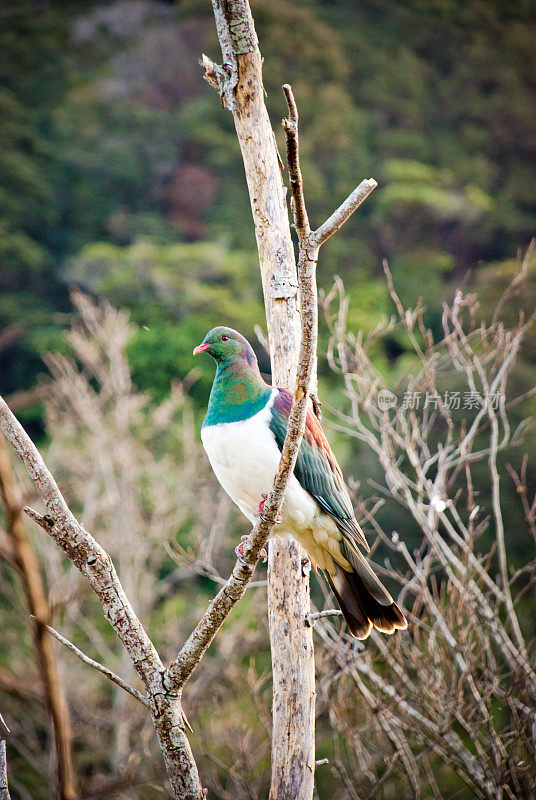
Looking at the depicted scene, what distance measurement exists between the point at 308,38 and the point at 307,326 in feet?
59.0

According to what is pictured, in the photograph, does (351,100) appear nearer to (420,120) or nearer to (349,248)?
(420,120)

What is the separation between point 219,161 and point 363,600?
47.9 ft

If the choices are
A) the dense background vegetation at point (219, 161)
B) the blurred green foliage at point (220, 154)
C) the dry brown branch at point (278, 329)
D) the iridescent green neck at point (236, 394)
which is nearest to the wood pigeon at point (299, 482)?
the iridescent green neck at point (236, 394)

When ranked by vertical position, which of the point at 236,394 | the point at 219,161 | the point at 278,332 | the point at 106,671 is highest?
the point at 219,161

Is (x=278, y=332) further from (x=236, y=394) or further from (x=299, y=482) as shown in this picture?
(x=299, y=482)

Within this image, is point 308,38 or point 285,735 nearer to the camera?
point 285,735

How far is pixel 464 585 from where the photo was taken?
2.98m

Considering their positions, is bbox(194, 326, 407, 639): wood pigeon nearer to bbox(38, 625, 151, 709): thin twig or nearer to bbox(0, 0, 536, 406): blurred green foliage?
bbox(38, 625, 151, 709): thin twig

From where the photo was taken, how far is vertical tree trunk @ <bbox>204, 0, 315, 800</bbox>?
2.50 m

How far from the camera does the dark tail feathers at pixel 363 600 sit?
2285 mm

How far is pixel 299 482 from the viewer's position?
236cm

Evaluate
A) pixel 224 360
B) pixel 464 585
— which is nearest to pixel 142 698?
pixel 224 360

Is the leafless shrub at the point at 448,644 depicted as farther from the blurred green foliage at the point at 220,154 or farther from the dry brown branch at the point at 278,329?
the blurred green foliage at the point at 220,154

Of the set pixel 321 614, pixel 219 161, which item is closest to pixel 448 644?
pixel 321 614
